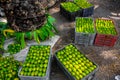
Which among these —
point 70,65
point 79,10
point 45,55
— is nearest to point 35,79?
point 45,55

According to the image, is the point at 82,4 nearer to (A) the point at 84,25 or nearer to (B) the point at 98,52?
(A) the point at 84,25

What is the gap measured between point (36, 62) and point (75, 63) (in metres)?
1.45

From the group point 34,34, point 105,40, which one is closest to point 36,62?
point 34,34

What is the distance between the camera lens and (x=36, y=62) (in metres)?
5.52

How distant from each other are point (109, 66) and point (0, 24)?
18.7ft

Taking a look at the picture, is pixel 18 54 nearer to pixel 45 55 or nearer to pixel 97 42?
pixel 45 55

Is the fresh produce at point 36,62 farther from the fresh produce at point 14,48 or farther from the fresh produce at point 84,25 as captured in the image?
the fresh produce at point 84,25

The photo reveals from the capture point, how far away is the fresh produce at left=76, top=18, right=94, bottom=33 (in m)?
7.16

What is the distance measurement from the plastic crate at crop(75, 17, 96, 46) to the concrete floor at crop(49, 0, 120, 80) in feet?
0.74

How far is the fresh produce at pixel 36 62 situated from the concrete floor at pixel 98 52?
977 millimetres

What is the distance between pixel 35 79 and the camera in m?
5.22

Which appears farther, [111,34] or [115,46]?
[115,46]

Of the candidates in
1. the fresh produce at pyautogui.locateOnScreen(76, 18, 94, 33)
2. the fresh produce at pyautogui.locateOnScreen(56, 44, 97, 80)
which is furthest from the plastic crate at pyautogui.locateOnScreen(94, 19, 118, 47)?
the fresh produce at pyautogui.locateOnScreen(56, 44, 97, 80)

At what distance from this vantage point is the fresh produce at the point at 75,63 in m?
5.39
